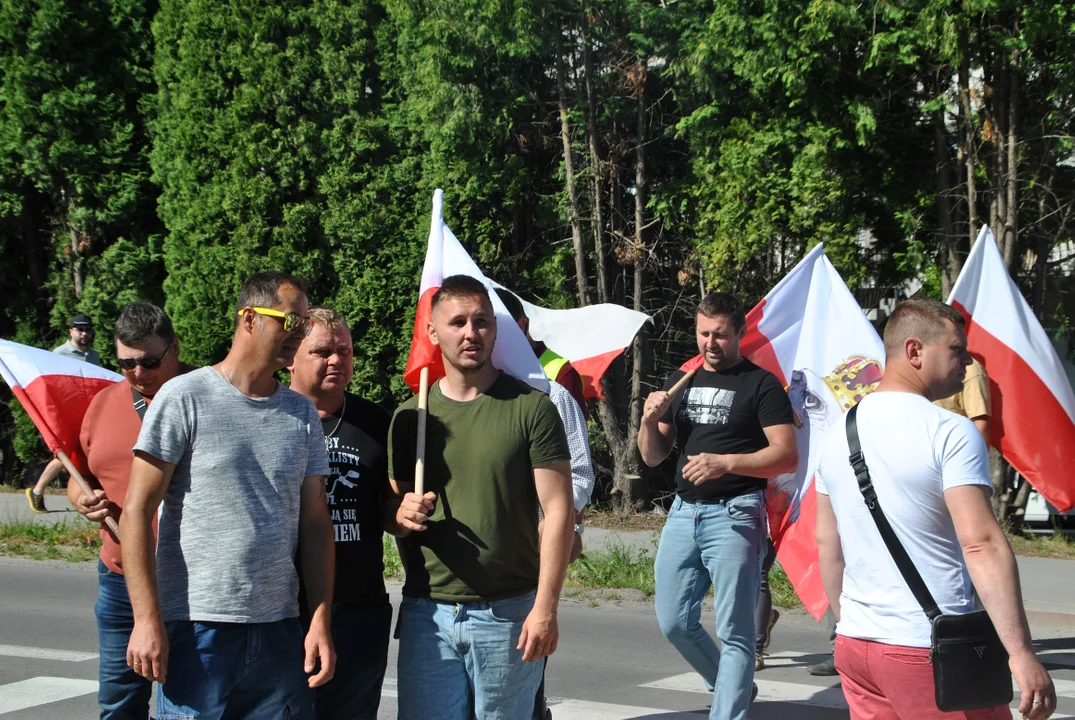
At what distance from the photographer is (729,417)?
17.3 ft

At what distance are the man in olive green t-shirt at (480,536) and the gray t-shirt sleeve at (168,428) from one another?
700 mm

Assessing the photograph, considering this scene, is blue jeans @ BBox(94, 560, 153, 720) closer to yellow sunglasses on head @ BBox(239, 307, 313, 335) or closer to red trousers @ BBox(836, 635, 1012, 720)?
yellow sunglasses on head @ BBox(239, 307, 313, 335)

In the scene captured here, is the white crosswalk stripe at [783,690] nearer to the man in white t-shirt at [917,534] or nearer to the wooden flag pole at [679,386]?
the wooden flag pole at [679,386]

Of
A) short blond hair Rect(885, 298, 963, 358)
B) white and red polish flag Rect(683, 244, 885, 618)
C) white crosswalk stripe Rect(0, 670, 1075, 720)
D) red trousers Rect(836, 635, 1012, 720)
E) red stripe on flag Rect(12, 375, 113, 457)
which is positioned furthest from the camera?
white and red polish flag Rect(683, 244, 885, 618)

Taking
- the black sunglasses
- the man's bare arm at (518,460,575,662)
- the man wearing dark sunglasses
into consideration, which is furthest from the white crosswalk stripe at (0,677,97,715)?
the man's bare arm at (518,460,575,662)

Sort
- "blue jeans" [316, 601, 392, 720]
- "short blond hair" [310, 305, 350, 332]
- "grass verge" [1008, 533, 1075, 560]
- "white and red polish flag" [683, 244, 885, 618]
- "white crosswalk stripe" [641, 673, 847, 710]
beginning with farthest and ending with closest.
A: "grass verge" [1008, 533, 1075, 560] → "white and red polish flag" [683, 244, 885, 618] → "white crosswalk stripe" [641, 673, 847, 710] → "short blond hair" [310, 305, 350, 332] → "blue jeans" [316, 601, 392, 720]

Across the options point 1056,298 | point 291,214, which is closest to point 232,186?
point 291,214

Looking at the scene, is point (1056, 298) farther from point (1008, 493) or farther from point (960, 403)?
point (960, 403)

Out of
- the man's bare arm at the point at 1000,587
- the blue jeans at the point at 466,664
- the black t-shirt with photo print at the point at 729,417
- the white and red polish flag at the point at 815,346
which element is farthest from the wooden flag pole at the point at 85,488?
the white and red polish flag at the point at 815,346

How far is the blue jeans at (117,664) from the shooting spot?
13.0 ft

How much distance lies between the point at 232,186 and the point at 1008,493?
8492mm

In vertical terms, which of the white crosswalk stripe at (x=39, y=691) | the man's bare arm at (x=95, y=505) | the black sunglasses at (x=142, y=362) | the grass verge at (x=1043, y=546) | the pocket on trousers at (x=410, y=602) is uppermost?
the black sunglasses at (x=142, y=362)

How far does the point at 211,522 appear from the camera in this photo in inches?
123

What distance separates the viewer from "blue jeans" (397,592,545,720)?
3.43 meters
